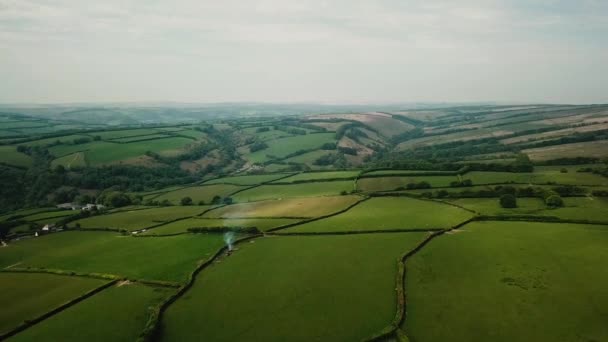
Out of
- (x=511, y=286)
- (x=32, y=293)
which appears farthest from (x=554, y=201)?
(x=32, y=293)

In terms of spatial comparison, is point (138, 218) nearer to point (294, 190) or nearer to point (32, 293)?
point (32, 293)

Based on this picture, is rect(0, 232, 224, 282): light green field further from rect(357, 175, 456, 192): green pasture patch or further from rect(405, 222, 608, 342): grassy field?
rect(357, 175, 456, 192): green pasture patch

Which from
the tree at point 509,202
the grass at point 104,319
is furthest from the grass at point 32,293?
the tree at point 509,202

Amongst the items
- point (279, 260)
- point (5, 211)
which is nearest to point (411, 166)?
point (279, 260)

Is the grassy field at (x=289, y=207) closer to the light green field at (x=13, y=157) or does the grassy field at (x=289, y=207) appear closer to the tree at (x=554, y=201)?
the tree at (x=554, y=201)

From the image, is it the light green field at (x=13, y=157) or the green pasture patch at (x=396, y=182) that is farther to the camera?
the light green field at (x=13, y=157)

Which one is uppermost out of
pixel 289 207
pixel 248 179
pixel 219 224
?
pixel 289 207
